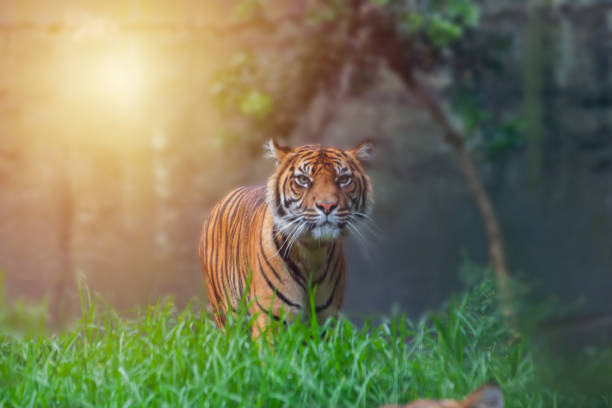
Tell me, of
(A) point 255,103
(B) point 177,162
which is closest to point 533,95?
(A) point 255,103

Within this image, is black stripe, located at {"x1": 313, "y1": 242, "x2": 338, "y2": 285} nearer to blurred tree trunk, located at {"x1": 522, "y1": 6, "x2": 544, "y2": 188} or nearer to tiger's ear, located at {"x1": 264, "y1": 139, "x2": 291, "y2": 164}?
tiger's ear, located at {"x1": 264, "y1": 139, "x2": 291, "y2": 164}

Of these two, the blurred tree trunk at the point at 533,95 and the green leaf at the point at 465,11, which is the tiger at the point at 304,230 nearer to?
the blurred tree trunk at the point at 533,95

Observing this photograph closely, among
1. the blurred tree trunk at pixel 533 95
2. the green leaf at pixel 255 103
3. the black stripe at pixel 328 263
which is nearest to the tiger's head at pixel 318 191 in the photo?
the black stripe at pixel 328 263

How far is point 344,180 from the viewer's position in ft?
7.98

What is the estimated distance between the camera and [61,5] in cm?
538

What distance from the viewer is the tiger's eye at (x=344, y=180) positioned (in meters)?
2.43

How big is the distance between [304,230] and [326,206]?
0.12 metres

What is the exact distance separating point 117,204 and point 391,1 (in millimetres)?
2395

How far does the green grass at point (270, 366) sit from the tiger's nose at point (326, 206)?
1.15 feet

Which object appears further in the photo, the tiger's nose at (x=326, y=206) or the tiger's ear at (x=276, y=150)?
the tiger's ear at (x=276, y=150)

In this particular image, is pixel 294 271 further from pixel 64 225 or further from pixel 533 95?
pixel 64 225

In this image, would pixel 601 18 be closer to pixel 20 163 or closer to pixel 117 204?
pixel 117 204

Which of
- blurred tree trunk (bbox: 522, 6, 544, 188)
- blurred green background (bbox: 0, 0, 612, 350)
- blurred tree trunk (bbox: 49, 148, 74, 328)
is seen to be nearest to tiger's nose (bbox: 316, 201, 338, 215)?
blurred tree trunk (bbox: 522, 6, 544, 188)

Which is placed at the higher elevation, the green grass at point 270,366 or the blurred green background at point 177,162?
the blurred green background at point 177,162
